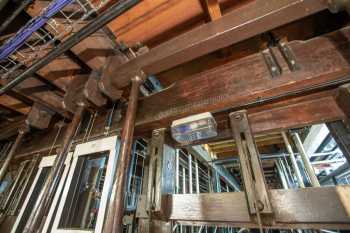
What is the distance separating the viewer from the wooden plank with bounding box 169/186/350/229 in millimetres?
610

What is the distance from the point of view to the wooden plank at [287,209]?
0.61 meters

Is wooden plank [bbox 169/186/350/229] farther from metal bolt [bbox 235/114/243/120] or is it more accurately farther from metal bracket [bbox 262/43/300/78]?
metal bracket [bbox 262/43/300/78]

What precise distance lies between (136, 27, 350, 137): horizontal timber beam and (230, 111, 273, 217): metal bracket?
0.32 feet

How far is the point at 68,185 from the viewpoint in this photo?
1.15m

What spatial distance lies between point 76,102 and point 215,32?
3.59 feet

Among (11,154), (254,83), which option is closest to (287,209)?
(254,83)

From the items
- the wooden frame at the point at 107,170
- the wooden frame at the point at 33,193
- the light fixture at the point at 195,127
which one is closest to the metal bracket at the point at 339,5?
the light fixture at the point at 195,127

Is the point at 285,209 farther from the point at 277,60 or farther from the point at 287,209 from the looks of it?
the point at 277,60

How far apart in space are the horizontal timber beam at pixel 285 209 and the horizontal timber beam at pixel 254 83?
0.43m

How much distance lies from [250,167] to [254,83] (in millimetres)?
415

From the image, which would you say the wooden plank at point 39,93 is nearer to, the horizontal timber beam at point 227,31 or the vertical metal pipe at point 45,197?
the vertical metal pipe at point 45,197

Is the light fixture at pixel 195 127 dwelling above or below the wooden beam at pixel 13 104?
below

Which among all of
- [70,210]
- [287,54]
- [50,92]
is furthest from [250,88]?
[50,92]

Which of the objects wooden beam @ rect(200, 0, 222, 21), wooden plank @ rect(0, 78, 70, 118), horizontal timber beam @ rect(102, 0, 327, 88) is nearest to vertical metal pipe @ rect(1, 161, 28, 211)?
wooden plank @ rect(0, 78, 70, 118)
